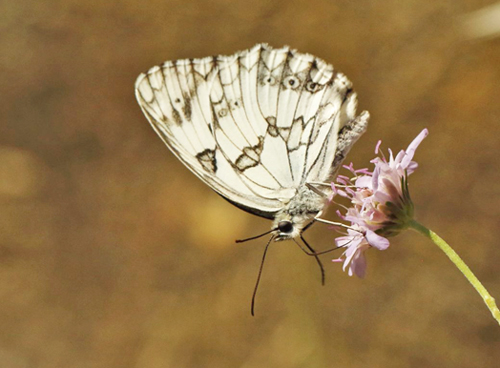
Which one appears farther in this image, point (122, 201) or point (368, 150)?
point (122, 201)

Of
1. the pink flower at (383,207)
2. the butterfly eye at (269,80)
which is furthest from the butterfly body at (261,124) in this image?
the pink flower at (383,207)

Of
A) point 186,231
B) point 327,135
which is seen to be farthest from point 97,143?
point 327,135

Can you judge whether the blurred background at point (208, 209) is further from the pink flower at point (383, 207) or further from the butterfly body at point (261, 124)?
the pink flower at point (383, 207)

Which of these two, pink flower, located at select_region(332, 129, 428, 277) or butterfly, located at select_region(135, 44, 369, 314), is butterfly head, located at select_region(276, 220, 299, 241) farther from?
pink flower, located at select_region(332, 129, 428, 277)

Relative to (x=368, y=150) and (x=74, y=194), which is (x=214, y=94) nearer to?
(x=368, y=150)

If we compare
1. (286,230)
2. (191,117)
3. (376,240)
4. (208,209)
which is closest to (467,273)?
(376,240)

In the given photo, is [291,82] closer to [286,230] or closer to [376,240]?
[286,230]
